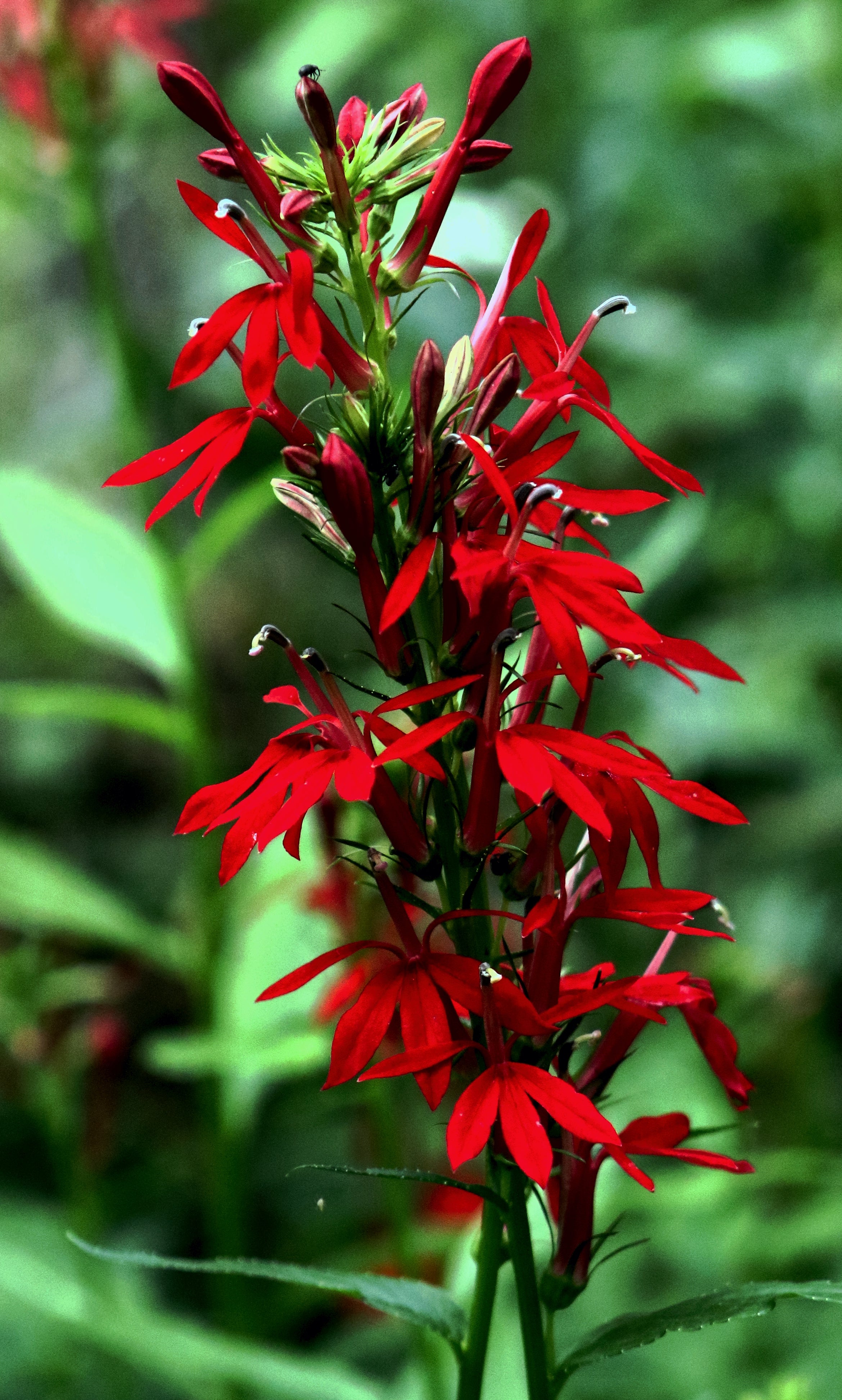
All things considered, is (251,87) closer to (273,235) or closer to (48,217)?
(273,235)

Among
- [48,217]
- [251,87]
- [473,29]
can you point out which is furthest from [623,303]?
[48,217]

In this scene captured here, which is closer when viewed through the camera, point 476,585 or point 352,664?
point 476,585

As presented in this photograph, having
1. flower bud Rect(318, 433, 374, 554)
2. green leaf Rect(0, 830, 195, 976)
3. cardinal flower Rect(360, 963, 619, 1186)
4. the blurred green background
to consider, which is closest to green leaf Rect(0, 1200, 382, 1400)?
the blurred green background

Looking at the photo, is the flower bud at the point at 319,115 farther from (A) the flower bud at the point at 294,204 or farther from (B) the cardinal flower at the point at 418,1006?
(B) the cardinal flower at the point at 418,1006

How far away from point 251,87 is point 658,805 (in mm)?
1169

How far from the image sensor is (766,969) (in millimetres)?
1639

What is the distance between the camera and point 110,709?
1167 millimetres

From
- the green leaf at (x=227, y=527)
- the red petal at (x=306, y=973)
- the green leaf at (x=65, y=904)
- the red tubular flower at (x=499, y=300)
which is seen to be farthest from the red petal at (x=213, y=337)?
the green leaf at (x=65, y=904)

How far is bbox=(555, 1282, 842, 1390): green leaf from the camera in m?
0.44

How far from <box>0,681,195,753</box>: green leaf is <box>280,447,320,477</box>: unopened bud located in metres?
0.67

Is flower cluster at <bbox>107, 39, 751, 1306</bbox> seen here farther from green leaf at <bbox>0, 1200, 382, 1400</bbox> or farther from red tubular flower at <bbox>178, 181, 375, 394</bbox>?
green leaf at <bbox>0, 1200, 382, 1400</bbox>

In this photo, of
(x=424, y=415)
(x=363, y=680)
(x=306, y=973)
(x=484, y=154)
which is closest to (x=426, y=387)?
(x=424, y=415)

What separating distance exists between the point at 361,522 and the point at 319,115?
6.1 inches

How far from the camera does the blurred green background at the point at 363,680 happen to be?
1165 mm
